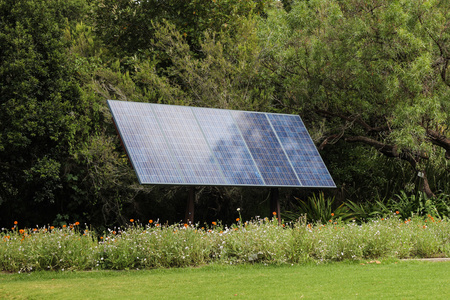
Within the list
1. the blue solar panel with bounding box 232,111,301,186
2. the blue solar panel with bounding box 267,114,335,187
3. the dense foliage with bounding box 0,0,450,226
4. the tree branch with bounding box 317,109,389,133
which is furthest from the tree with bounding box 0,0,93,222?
the tree branch with bounding box 317,109,389,133

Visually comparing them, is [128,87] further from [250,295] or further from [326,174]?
[250,295]

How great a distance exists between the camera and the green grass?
8891 mm

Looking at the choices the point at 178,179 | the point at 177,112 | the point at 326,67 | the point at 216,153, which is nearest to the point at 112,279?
the point at 178,179

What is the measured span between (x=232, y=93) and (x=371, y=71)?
463cm

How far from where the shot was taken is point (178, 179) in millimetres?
12477

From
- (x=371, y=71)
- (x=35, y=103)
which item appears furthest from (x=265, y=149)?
(x=35, y=103)

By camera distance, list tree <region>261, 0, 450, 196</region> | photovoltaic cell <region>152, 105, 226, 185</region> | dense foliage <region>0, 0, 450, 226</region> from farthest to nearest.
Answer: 1. dense foliage <region>0, 0, 450, 226</region>
2. tree <region>261, 0, 450, 196</region>
3. photovoltaic cell <region>152, 105, 226, 185</region>

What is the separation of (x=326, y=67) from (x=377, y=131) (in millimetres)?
3077

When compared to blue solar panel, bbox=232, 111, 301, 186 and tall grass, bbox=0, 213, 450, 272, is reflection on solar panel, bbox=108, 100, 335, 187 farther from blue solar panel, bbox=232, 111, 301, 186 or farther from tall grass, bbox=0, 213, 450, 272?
tall grass, bbox=0, 213, 450, 272

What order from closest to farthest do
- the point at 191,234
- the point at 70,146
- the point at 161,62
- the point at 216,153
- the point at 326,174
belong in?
the point at 191,234, the point at 216,153, the point at 326,174, the point at 70,146, the point at 161,62

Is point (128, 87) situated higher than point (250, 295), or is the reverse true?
point (128, 87)

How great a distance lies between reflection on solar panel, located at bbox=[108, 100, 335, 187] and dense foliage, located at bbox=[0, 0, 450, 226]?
154 inches

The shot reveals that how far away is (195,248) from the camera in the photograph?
462 inches

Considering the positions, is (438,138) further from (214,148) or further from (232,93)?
(214,148)
